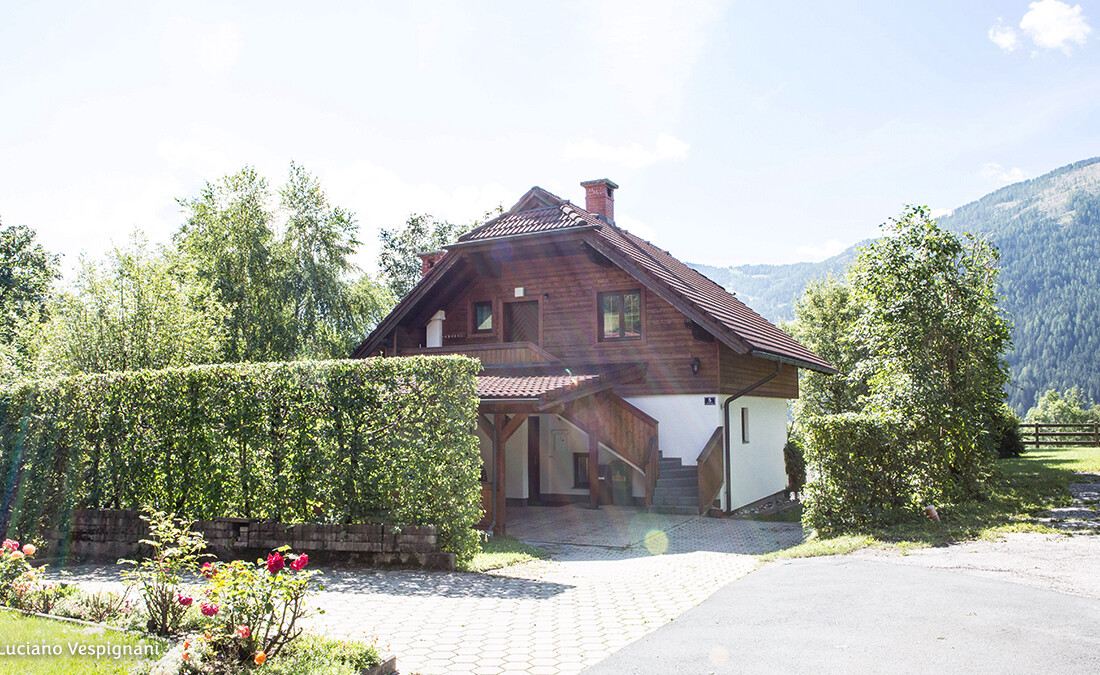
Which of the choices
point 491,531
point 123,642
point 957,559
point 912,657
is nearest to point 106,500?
point 491,531

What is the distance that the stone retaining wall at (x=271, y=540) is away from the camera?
9875 mm

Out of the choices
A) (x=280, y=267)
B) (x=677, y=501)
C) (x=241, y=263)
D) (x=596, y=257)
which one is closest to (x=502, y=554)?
(x=677, y=501)

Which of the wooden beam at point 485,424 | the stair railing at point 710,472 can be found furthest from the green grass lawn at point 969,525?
the wooden beam at point 485,424

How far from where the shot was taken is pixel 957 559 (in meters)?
9.23

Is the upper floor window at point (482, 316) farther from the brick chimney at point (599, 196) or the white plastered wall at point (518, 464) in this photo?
the brick chimney at point (599, 196)

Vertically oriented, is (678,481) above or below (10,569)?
below

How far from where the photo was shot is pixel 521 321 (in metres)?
20.6

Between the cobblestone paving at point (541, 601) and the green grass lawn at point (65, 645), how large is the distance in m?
1.72

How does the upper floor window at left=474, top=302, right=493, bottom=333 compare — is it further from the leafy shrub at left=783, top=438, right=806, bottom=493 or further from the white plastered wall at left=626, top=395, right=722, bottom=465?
the leafy shrub at left=783, top=438, right=806, bottom=493

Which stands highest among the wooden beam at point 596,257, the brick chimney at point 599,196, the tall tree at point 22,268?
the tall tree at point 22,268

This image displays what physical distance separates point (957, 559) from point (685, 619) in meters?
4.54

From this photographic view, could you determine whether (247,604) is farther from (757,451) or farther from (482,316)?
(757,451)

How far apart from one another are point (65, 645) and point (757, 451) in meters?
17.5

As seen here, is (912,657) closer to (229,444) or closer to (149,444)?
(229,444)
